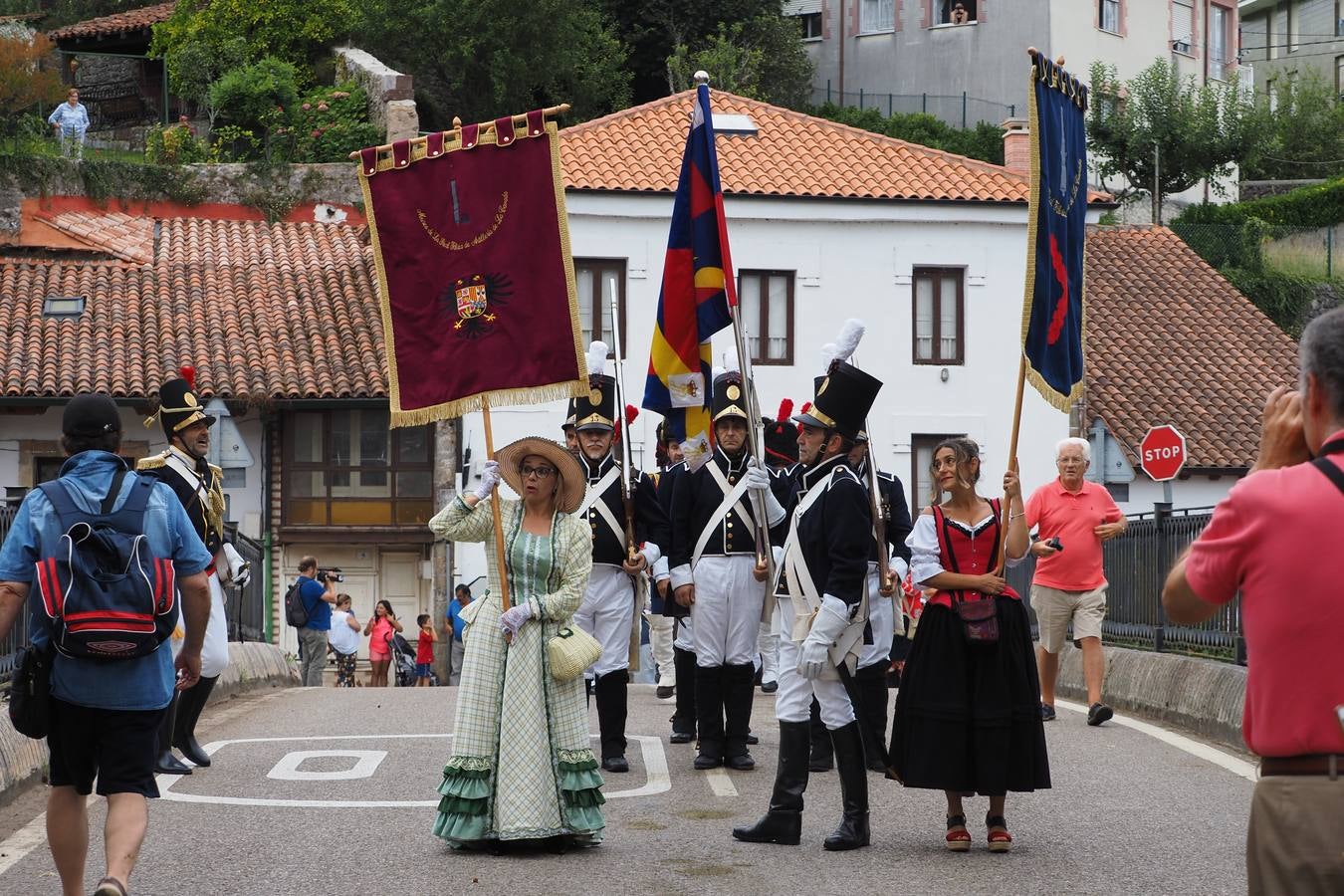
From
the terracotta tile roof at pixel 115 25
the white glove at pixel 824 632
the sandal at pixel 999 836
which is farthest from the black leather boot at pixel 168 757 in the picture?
the terracotta tile roof at pixel 115 25

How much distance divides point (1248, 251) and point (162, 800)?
122 ft

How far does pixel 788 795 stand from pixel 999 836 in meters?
0.90

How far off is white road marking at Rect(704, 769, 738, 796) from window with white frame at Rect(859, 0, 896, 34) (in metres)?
42.8

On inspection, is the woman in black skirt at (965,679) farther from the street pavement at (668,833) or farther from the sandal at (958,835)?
the street pavement at (668,833)

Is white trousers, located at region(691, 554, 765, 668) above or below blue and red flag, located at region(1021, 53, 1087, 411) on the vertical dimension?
below

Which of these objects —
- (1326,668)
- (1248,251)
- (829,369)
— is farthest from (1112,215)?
(1326,668)

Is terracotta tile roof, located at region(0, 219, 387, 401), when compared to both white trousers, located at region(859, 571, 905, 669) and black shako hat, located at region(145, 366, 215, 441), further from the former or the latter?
black shako hat, located at region(145, 366, 215, 441)

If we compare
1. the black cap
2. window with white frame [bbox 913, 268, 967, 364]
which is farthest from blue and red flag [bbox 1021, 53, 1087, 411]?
window with white frame [bbox 913, 268, 967, 364]

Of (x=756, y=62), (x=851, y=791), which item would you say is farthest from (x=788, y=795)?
(x=756, y=62)

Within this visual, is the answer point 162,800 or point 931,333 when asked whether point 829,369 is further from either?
point 931,333

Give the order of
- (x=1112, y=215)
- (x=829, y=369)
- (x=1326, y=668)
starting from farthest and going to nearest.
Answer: (x=1112, y=215) < (x=829, y=369) < (x=1326, y=668)

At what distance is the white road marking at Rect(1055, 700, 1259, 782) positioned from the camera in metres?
10.4

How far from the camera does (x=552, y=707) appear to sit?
321 inches

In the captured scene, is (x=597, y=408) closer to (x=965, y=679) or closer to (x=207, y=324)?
(x=965, y=679)
